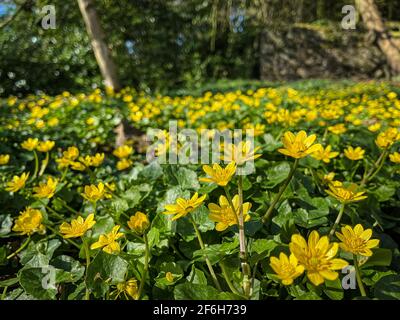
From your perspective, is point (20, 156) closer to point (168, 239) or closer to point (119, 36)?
point (168, 239)

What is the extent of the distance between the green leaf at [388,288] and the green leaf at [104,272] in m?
0.73

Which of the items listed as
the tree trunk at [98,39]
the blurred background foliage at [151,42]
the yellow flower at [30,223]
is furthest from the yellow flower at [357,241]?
the blurred background foliage at [151,42]

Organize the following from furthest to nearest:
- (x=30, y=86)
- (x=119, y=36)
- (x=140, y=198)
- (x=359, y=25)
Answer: (x=359, y=25), (x=119, y=36), (x=30, y=86), (x=140, y=198)

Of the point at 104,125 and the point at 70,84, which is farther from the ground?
the point at 70,84

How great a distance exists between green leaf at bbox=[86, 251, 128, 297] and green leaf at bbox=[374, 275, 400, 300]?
0.73m

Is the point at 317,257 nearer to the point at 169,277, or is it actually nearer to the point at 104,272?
the point at 169,277

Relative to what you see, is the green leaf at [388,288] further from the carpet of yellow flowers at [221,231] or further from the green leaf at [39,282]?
the green leaf at [39,282]

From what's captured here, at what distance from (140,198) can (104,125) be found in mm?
1908

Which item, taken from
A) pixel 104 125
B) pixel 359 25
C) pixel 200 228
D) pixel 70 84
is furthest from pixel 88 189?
pixel 359 25

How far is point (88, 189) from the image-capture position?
1.25 m

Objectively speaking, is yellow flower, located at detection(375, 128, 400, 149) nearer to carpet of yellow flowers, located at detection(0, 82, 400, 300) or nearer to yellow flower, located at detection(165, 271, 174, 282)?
carpet of yellow flowers, located at detection(0, 82, 400, 300)

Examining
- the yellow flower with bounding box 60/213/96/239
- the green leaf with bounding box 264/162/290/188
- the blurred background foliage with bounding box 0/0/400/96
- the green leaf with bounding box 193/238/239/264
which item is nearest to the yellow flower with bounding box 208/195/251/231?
the green leaf with bounding box 193/238/239/264

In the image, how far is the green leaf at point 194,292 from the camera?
97cm

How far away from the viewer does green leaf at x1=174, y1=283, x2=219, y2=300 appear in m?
0.97
